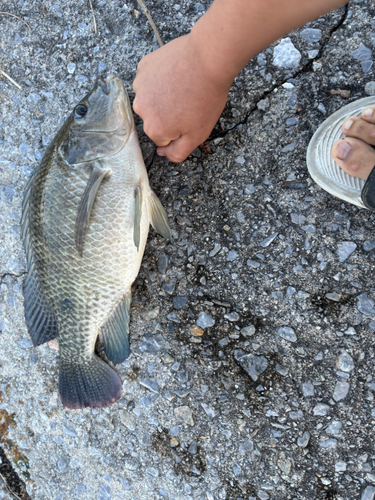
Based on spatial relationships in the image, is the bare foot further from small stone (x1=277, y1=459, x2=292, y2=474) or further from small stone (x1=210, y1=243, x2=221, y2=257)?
Answer: small stone (x1=277, y1=459, x2=292, y2=474)

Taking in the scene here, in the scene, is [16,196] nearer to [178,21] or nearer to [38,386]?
[38,386]

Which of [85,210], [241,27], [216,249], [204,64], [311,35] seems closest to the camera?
[241,27]

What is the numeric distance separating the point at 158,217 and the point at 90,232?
415 millimetres

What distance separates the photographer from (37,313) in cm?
226

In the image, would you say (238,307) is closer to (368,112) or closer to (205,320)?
(205,320)

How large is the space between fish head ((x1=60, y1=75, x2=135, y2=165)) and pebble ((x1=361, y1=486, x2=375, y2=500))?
227 cm

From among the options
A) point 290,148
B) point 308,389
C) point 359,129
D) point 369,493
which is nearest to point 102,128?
point 290,148

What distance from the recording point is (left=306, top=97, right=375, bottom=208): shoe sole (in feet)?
6.68

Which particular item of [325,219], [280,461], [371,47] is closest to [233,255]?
[325,219]

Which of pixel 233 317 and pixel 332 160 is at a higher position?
pixel 332 160

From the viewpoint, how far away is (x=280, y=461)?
83.4 inches

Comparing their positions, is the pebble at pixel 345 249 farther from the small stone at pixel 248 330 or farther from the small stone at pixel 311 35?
the small stone at pixel 311 35

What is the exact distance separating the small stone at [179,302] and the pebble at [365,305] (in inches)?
38.8

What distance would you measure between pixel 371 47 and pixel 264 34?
1068mm
